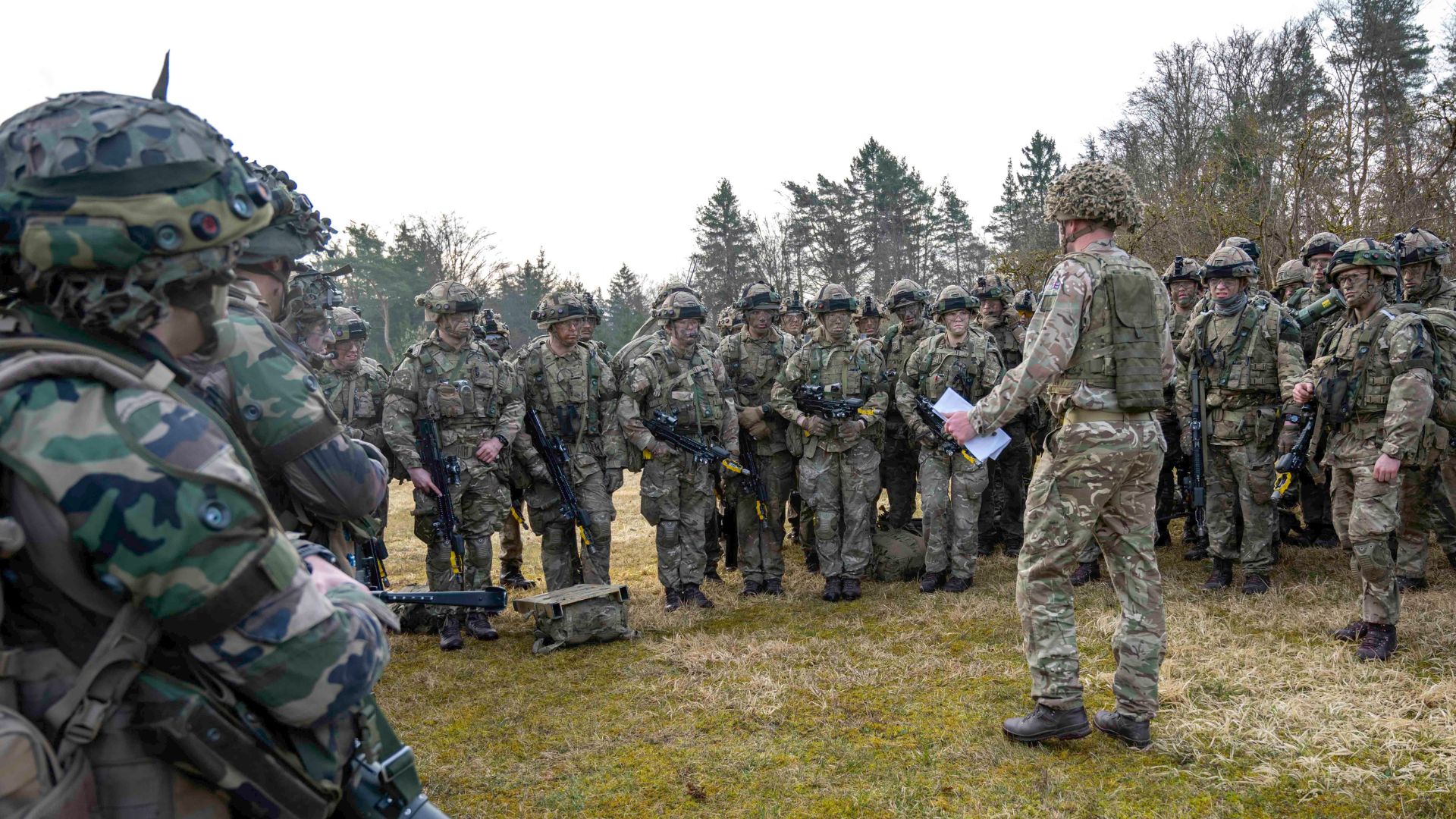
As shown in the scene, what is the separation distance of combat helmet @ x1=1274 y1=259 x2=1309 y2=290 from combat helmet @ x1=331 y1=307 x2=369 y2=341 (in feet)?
28.6

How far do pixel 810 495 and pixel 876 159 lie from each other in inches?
1256

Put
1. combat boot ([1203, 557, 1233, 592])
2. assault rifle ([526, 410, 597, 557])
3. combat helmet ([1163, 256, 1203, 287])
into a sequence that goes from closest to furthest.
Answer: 1. combat boot ([1203, 557, 1233, 592])
2. assault rifle ([526, 410, 597, 557])
3. combat helmet ([1163, 256, 1203, 287])

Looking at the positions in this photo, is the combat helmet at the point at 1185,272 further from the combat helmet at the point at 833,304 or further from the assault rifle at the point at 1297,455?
the combat helmet at the point at 833,304

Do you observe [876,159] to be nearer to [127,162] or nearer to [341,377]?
[341,377]

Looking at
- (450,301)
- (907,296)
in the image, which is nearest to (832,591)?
(907,296)

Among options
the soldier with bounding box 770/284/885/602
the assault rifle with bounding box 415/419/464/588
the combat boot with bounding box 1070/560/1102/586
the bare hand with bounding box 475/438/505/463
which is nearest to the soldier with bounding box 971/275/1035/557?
the combat boot with bounding box 1070/560/1102/586

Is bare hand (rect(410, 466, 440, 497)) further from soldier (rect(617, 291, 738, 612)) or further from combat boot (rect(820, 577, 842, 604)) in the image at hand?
combat boot (rect(820, 577, 842, 604))

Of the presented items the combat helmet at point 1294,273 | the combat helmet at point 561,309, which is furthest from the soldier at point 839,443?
the combat helmet at point 1294,273

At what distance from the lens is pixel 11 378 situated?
128 centimetres

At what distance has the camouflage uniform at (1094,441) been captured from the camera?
13.2 ft

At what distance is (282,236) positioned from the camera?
268cm

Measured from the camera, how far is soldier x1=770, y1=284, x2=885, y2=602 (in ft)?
24.8

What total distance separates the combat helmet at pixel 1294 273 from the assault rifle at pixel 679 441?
232 inches

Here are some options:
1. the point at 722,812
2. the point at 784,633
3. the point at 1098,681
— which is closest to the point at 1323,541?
the point at 1098,681
